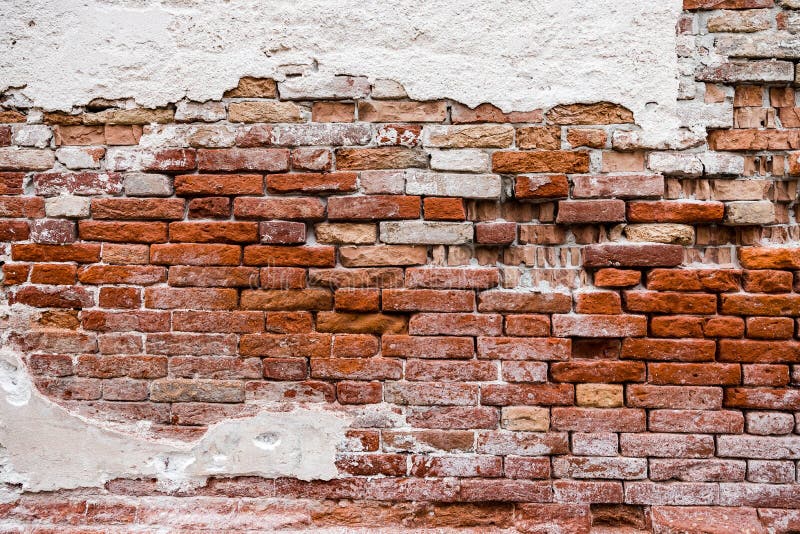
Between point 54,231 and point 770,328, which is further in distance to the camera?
point 54,231

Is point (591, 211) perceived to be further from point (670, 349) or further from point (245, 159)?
point (245, 159)

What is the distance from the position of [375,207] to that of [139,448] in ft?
4.52

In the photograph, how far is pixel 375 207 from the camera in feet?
6.49

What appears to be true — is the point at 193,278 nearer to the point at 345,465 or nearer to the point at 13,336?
the point at 13,336

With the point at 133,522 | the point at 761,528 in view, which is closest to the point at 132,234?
the point at 133,522

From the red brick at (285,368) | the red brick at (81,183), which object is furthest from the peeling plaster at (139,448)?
the red brick at (81,183)

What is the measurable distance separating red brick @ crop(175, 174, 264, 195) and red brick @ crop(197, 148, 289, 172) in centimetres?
3

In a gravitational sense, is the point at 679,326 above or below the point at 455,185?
below

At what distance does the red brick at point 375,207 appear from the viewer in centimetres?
197

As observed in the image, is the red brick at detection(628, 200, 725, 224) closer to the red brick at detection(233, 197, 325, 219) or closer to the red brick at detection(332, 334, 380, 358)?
the red brick at detection(332, 334, 380, 358)

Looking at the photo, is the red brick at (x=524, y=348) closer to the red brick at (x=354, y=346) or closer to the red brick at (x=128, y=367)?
the red brick at (x=354, y=346)

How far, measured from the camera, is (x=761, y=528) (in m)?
1.90

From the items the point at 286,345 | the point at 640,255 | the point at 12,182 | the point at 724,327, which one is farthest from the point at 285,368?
the point at 724,327

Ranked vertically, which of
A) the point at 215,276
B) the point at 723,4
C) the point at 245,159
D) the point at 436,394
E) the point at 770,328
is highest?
the point at 723,4
